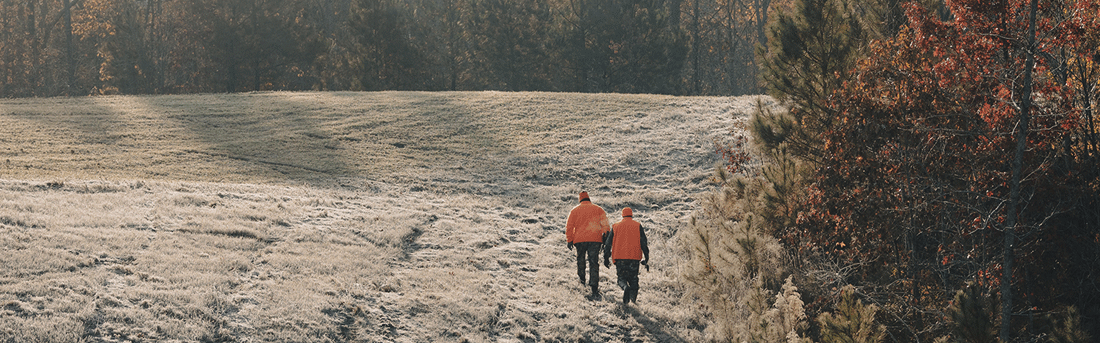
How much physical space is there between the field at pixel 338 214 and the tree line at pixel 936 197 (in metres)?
1.78

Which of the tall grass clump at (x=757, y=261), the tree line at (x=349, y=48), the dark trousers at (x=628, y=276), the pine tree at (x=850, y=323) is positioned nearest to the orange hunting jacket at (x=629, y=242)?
the dark trousers at (x=628, y=276)

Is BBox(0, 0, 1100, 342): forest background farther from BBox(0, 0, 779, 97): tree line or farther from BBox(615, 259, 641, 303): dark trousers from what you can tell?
BBox(0, 0, 779, 97): tree line

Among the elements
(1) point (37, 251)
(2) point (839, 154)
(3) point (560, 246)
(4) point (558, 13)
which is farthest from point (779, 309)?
(4) point (558, 13)

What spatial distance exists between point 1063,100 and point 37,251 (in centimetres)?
1313

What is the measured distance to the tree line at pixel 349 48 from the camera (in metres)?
45.2

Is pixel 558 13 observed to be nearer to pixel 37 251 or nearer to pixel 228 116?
pixel 228 116

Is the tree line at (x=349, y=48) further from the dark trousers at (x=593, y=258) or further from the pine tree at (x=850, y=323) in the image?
the pine tree at (x=850, y=323)

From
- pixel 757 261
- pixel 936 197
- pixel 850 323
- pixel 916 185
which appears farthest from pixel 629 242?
pixel 936 197

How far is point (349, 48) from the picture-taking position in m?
46.0

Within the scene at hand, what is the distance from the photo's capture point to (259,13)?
44.7m

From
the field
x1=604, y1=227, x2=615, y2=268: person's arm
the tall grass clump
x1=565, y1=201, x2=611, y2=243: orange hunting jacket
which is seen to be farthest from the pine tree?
x1=565, y1=201, x2=611, y2=243: orange hunting jacket

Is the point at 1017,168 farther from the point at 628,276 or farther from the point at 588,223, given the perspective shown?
the point at 588,223

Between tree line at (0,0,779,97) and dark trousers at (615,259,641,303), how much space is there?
3610 cm

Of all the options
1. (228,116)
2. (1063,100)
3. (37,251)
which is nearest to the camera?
(1063,100)
